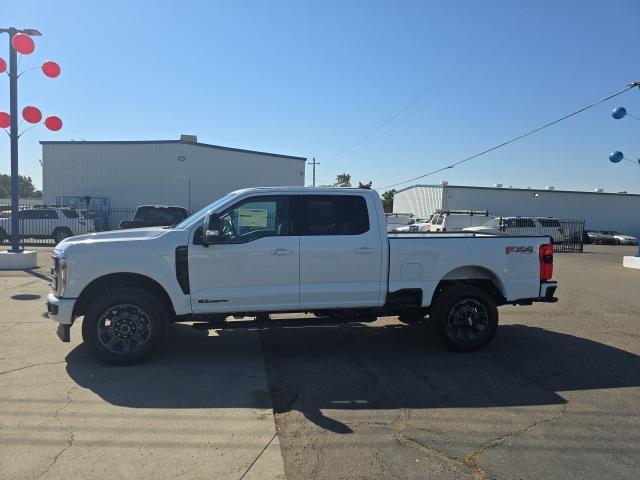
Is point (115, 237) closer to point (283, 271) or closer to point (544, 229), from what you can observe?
point (283, 271)

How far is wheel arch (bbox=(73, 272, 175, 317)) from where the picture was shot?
19.5 feet

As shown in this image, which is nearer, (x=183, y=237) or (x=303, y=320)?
(x=183, y=237)

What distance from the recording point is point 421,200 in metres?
55.4

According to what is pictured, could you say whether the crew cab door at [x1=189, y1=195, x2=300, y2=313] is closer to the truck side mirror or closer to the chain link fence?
the truck side mirror

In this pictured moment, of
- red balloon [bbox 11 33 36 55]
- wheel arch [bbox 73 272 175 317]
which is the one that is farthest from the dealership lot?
red balloon [bbox 11 33 36 55]

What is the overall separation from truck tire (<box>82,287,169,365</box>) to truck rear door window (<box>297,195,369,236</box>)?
1.98 metres

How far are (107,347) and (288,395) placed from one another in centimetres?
228

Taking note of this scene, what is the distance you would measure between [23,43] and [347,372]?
1277cm

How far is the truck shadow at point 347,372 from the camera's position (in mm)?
4938

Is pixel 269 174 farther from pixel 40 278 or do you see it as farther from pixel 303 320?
pixel 303 320

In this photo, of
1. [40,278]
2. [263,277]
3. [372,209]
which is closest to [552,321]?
[372,209]

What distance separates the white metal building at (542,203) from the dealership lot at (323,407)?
140 ft

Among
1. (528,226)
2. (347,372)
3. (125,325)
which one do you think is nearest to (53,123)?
(125,325)

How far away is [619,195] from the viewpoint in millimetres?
54062
